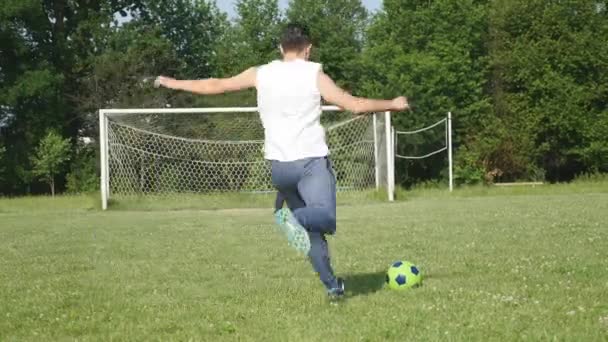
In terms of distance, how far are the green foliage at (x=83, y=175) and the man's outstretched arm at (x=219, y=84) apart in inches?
1378

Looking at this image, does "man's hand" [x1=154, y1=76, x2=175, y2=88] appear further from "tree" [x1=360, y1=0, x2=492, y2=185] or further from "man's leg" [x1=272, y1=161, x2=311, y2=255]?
"tree" [x1=360, y1=0, x2=492, y2=185]

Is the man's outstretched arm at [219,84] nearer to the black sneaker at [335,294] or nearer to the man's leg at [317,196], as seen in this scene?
the man's leg at [317,196]

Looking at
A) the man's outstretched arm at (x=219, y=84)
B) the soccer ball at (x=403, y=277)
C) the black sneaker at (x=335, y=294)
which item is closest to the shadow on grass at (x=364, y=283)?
the soccer ball at (x=403, y=277)

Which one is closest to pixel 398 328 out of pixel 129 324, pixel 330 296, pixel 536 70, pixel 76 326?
pixel 330 296

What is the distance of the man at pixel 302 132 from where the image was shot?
259 inches

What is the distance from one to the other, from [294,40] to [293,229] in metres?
1.57

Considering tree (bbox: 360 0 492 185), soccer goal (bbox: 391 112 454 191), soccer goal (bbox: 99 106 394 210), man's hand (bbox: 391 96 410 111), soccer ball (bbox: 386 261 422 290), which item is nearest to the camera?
man's hand (bbox: 391 96 410 111)

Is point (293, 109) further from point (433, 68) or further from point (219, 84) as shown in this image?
point (433, 68)

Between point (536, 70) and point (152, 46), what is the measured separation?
21.1 metres

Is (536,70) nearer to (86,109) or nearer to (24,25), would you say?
(86,109)

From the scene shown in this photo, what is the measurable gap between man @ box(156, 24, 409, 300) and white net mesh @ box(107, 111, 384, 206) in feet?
65.5

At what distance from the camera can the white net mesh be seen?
87.1ft

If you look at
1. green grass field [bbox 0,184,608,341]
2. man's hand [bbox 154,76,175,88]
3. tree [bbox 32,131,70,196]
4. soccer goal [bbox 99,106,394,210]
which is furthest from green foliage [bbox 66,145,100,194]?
man's hand [bbox 154,76,175,88]

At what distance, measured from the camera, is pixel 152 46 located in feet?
147
